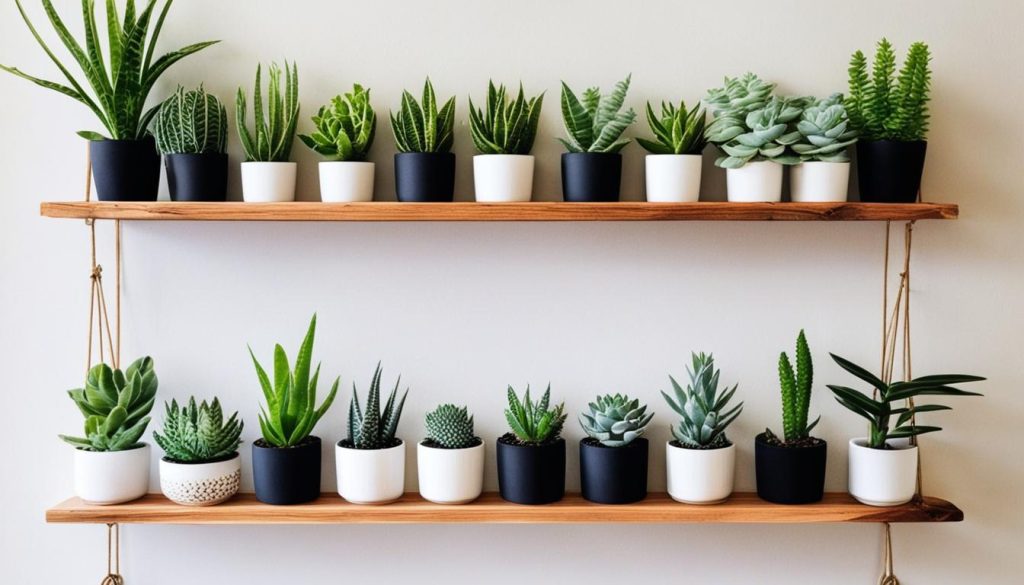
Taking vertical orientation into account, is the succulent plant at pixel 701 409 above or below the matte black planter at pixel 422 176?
below

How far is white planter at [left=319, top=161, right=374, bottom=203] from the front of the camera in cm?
111

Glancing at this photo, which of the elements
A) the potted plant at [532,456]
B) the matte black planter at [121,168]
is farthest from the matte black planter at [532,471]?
the matte black planter at [121,168]

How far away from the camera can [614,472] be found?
111 cm

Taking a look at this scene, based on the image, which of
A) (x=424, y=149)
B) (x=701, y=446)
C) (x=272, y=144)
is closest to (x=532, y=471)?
(x=701, y=446)

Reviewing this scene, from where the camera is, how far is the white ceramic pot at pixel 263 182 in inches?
43.8

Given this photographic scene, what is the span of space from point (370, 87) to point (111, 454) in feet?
1.97

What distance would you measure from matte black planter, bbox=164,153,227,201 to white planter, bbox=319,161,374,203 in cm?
14

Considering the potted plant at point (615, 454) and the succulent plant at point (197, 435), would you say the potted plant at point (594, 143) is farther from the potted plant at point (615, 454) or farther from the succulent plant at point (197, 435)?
the succulent plant at point (197, 435)

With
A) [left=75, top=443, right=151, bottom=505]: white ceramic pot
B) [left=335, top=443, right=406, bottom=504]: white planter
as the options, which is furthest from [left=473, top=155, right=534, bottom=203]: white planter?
[left=75, top=443, right=151, bottom=505]: white ceramic pot

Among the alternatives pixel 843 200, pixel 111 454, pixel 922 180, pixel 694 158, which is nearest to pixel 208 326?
pixel 111 454

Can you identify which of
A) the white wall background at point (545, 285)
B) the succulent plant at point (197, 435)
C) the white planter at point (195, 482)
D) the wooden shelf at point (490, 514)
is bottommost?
the wooden shelf at point (490, 514)

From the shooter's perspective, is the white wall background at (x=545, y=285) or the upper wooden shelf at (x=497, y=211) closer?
the upper wooden shelf at (x=497, y=211)

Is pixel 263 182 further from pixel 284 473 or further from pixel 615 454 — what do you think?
pixel 615 454

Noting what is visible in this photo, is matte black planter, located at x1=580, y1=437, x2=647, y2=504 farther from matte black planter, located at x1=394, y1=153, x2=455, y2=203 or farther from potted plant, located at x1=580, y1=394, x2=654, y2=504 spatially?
matte black planter, located at x1=394, y1=153, x2=455, y2=203
